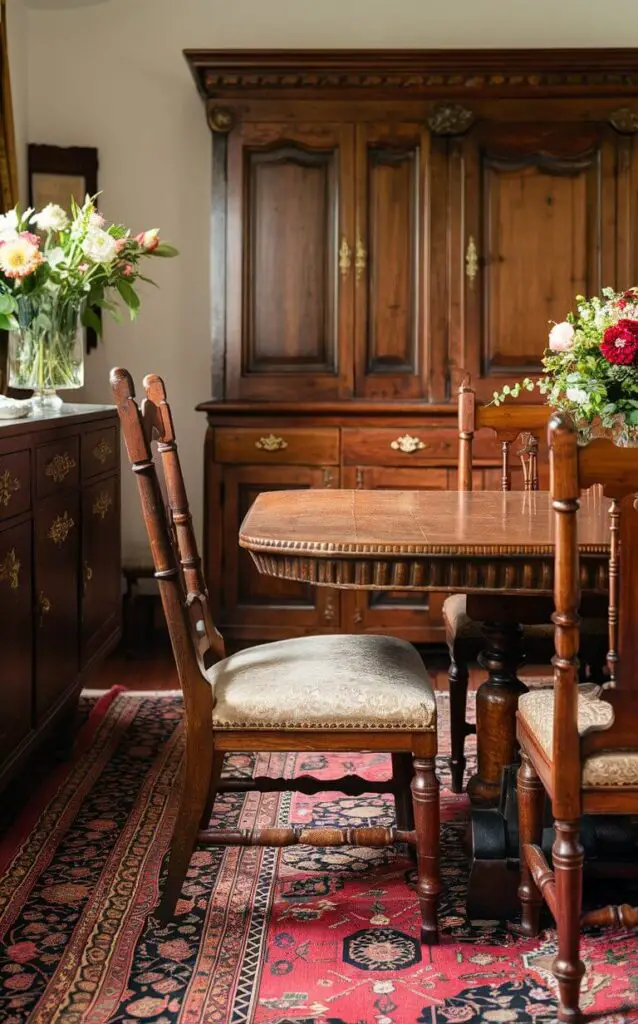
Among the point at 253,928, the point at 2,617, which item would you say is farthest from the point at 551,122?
the point at 253,928

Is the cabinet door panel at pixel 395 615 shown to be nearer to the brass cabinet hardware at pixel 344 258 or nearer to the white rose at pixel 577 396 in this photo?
the brass cabinet hardware at pixel 344 258

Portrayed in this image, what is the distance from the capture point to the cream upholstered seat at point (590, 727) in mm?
1797

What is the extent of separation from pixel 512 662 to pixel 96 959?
1009 millimetres

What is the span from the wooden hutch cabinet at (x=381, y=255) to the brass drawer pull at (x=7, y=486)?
173cm

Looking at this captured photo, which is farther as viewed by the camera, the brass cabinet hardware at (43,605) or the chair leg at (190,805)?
the brass cabinet hardware at (43,605)

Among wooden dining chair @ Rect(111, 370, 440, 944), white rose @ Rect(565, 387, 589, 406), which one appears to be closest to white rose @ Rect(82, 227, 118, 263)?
wooden dining chair @ Rect(111, 370, 440, 944)

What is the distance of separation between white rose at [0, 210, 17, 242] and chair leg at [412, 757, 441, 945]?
5.85ft

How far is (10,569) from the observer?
2.59 meters

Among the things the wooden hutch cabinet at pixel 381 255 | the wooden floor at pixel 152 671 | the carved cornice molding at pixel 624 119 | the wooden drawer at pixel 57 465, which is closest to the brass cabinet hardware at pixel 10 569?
the wooden drawer at pixel 57 465

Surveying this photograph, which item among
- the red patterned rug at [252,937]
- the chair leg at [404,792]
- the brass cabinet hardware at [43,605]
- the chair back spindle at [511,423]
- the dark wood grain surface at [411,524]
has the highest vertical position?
the chair back spindle at [511,423]

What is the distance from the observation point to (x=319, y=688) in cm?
215

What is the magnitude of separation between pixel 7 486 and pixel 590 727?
1389mm

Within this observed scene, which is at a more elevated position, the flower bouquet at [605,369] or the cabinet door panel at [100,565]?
the flower bouquet at [605,369]

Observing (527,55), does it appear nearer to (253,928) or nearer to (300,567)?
(300,567)
